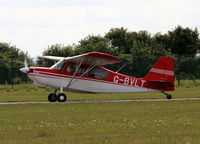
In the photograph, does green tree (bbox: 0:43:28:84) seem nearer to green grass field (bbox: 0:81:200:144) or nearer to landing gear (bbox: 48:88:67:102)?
landing gear (bbox: 48:88:67:102)

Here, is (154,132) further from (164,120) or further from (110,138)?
(164,120)

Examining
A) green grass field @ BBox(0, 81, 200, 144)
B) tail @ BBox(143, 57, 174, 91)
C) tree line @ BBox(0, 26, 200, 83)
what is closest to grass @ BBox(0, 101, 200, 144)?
green grass field @ BBox(0, 81, 200, 144)

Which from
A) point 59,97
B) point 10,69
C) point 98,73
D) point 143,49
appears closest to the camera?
point 59,97

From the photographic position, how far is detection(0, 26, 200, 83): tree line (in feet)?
135

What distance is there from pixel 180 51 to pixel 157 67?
58609mm

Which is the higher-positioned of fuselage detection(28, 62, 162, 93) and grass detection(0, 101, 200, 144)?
fuselage detection(28, 62, 162, 93)

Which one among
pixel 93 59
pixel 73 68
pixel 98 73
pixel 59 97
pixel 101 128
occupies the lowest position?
pixel 101 128

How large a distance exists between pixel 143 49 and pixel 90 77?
32.8 m

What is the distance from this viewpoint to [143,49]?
55719 millimetres

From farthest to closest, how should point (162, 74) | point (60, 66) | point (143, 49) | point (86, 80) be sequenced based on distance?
point (143, 49) → point (162, 74) → point (86, 80) → point (60, 66)

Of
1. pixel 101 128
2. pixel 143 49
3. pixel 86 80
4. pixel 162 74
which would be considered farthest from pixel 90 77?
pixel 143 49

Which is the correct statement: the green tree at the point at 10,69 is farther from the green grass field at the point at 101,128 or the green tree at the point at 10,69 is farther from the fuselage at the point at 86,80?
the green grass field at the point at 101,128

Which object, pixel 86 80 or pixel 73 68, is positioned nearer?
pixel 73 68

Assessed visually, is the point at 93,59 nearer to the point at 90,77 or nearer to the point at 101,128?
the point at 90,77
